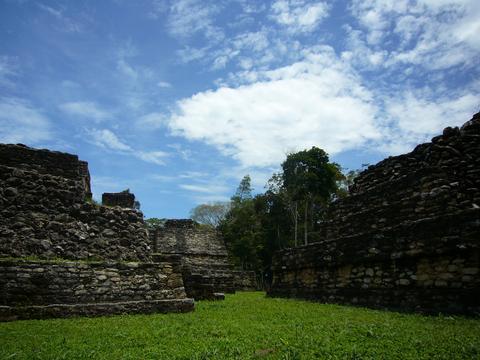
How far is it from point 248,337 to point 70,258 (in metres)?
4.96

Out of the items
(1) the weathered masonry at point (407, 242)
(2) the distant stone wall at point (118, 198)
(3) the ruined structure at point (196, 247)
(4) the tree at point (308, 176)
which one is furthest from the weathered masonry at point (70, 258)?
(4) the tree at point (308, 176)

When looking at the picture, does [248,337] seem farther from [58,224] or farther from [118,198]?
[118,198]

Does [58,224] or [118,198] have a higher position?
[118,198]

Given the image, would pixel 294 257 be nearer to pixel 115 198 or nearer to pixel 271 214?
pixel 115 198

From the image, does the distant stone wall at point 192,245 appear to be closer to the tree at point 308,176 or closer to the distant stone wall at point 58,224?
the distant stone wall at point 58,224

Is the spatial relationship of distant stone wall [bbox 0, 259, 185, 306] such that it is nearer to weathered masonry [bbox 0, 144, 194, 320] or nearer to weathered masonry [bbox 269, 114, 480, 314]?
weathered masonry [bbox 0, 144, 194, 320]

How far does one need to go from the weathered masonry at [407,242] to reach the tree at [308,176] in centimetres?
2234

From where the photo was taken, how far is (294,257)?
11.0 m

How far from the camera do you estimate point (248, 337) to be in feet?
16.7

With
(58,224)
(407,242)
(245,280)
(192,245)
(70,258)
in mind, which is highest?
(192,245)

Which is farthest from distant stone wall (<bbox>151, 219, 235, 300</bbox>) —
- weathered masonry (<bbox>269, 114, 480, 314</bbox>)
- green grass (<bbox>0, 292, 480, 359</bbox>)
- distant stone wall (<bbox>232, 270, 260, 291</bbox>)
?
green grass (<bbox>0, 292, 480, 359</bbox>)

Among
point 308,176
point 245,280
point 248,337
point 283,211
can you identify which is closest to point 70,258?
point 248,337

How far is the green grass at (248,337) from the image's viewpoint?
13.7 ft

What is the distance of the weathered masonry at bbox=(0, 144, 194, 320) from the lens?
268 inches
